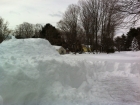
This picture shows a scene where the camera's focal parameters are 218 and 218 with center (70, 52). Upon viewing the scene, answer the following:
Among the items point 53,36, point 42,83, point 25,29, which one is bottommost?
point 42,83

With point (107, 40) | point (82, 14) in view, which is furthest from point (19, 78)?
point (82, 14)

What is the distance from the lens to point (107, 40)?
43875 millimetres

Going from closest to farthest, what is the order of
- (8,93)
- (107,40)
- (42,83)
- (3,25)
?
(8,93), (42,83), (107,40), (3,25)

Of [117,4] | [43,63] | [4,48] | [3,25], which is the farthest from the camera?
[3,25]

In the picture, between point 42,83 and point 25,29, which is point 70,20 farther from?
point 42,83

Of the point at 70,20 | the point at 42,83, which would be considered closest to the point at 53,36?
the point at 70,20

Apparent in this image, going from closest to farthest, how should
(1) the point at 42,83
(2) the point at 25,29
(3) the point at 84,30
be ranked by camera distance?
1. (1) the point at 42,83
2. (3) the point at 84,30
3. (2) the point at 25,29

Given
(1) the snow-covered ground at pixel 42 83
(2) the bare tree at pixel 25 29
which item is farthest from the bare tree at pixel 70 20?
(1) the snow-covered ground at pixel 42 83

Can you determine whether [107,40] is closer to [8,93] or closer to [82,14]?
[82,14]

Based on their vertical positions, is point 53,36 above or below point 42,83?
above

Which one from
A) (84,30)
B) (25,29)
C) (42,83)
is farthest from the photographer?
(25,29)

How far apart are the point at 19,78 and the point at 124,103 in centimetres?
342

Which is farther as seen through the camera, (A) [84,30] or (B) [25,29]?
(B) [25,29]

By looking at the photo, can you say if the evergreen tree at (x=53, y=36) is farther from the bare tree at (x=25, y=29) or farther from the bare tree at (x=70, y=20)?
the bare tree at (x=25, y=29)
